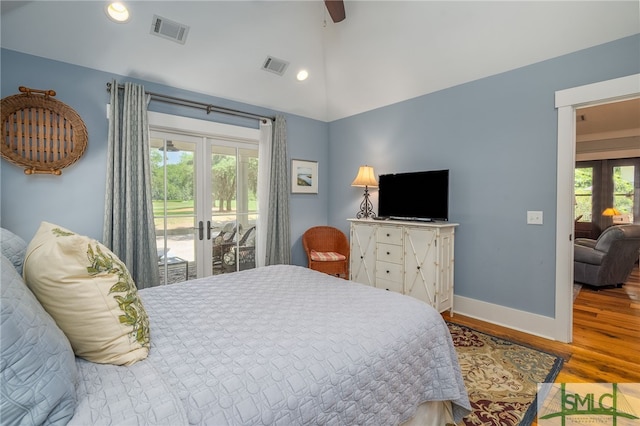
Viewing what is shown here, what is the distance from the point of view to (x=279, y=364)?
1.02 metres

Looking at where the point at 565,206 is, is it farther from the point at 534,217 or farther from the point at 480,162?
the point at 480,162

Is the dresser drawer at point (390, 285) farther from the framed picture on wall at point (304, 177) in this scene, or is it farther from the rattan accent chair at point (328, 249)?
the framed picture on wall at point (304, 177)

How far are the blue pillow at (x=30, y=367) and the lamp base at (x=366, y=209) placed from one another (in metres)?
3.53

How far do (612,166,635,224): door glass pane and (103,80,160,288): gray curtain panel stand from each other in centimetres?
900

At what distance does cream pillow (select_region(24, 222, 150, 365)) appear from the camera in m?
0.93

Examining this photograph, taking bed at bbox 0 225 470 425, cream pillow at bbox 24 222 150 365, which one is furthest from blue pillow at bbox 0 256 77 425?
cream pillow at bbox 24 222 150 365

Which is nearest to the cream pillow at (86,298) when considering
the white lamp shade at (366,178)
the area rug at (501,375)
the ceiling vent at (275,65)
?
the area rug at (501,375)

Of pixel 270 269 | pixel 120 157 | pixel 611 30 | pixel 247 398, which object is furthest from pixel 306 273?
pixel 611 30

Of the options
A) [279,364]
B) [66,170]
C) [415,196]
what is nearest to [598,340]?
[415,196]

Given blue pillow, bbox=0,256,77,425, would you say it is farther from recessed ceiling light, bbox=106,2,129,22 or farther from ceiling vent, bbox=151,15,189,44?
ceiling vent, bbox=151,15,189,44

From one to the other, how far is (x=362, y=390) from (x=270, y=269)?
4.55 feet

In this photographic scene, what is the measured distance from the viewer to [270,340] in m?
1.18

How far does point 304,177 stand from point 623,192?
726 cm

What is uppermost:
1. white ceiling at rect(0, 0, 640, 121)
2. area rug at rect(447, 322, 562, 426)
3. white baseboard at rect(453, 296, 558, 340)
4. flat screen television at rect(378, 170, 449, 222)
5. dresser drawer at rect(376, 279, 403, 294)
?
white ceiling at rect(0, 0, 640, 121)
